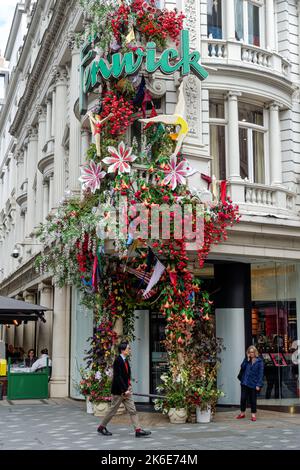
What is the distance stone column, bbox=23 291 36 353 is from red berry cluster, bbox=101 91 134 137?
52.1 feet

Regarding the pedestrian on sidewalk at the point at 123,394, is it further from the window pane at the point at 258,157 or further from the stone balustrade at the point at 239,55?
the stone balustrade at the point at 239,55

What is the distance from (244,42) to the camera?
60.7ft

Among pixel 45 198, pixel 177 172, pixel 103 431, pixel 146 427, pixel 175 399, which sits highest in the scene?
pixel 45 198

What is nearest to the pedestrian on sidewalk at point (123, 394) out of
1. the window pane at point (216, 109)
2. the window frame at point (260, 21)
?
the window pane at point (216, 109)

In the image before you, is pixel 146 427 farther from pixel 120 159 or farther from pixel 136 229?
pixel 120 159

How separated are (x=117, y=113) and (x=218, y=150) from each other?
10.9 ft

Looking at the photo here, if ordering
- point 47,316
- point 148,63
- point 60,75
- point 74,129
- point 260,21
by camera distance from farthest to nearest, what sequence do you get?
point 47,316, point 60,75, point 74,129, point 260,21, point 148,63

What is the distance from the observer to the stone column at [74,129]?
21.1 meters

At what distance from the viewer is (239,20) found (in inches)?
736

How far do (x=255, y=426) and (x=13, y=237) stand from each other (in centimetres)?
2631

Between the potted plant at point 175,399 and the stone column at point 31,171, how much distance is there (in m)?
16.4

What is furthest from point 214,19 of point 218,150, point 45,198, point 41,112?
point 41,112

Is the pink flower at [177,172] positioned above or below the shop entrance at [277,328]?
above
